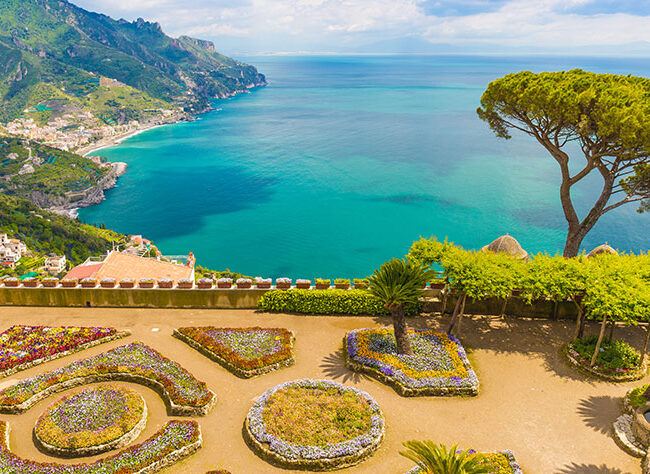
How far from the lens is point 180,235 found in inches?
4173

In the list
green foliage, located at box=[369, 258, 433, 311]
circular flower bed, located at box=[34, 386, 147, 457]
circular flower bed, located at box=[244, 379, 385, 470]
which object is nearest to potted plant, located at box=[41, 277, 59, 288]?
circular flower bed, located at box=[34, 386, 147, 457]

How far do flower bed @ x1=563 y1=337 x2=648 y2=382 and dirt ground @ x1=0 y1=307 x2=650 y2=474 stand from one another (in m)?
0.50

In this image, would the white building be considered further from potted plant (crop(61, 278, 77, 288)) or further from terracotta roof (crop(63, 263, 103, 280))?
potted plant (crop(61, 278, 77, 288))

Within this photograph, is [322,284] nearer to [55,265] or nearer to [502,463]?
[502,463]

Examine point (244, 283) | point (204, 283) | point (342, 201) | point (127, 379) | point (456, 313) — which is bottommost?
point (342, 201)

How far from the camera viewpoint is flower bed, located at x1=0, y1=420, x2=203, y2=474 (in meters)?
15.0

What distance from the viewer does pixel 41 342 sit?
22.7 meters

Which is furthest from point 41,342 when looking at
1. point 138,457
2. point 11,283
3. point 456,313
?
point 456,313

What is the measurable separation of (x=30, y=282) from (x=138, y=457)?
1744cm

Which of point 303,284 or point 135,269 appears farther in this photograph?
point 135,269

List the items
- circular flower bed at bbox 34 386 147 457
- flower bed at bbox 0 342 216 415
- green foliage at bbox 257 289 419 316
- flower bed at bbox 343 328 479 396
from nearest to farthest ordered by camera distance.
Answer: circular flower bed at bbox 34 386 147 457
flower bed at bbox 0 342 216 415
flower bed at bbox 343 328 479 396
green foliage at bbox 257 289 419 316

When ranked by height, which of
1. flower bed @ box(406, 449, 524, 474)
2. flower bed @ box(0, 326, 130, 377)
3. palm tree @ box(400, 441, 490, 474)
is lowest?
flower bed @ box(0, 326, 130, 377)

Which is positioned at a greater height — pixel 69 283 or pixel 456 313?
pixel 456 313

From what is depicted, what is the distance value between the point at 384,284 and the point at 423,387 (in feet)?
16.6
